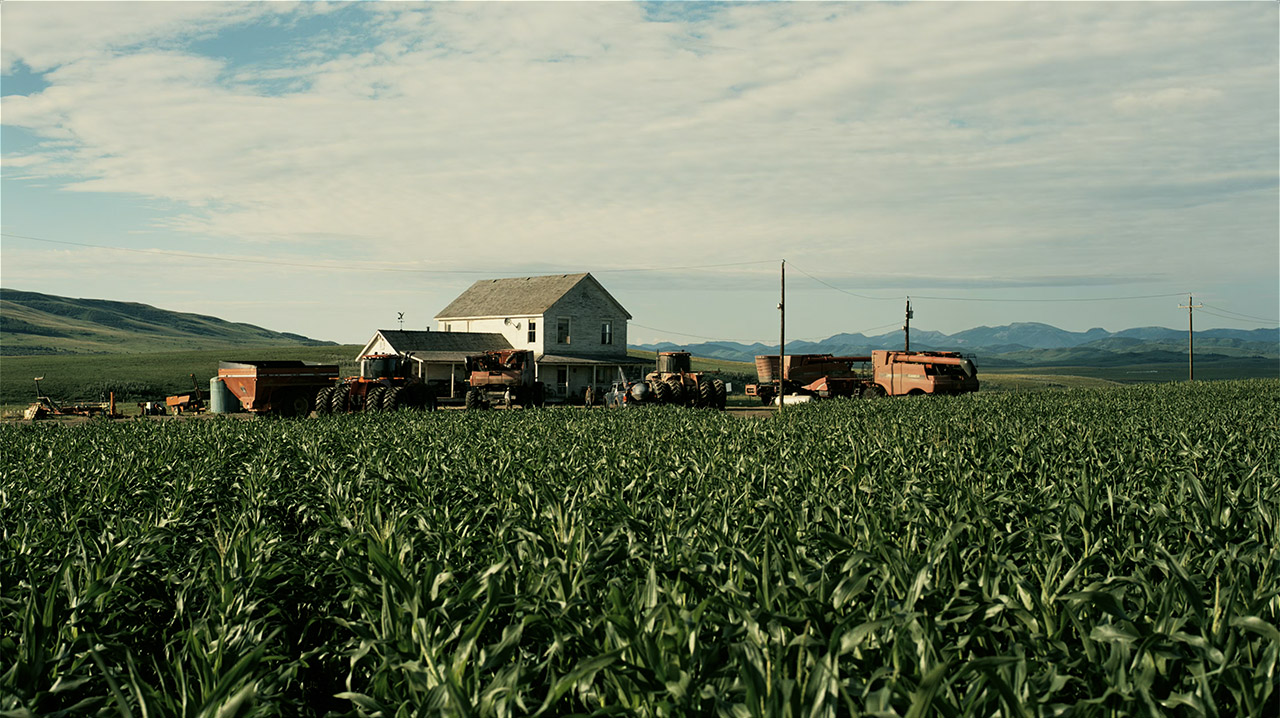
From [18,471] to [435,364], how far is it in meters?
40.8

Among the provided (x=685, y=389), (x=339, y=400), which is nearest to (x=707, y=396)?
(x=685, y=389)

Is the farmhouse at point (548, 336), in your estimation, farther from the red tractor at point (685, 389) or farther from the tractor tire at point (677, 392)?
the tractor tire at point (677, 392)

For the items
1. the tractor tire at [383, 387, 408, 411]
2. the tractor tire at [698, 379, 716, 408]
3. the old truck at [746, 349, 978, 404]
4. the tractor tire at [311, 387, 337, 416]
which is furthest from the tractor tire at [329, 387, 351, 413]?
the old truck at [746, 349, 978, 404]

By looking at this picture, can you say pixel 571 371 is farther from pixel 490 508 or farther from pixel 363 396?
pixel 490 508

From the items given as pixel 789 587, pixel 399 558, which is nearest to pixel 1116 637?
pixel 789 587

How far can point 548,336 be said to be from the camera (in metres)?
54.4

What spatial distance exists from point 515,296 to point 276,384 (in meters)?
25.8

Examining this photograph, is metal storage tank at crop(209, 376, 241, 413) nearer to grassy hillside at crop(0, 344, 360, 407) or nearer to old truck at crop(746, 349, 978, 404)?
grassy hillside at crop(0, 344, 360, 407)

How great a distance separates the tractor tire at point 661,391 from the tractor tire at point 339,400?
12071 millimetres

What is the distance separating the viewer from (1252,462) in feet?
32.0

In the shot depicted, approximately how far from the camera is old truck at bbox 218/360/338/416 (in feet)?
108

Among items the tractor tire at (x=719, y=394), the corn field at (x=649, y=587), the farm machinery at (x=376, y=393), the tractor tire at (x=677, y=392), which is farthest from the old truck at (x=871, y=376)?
the corn field at (x=649, y=587)

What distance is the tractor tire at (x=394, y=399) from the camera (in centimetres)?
3078

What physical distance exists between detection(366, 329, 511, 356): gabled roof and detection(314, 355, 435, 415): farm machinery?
656 inches
